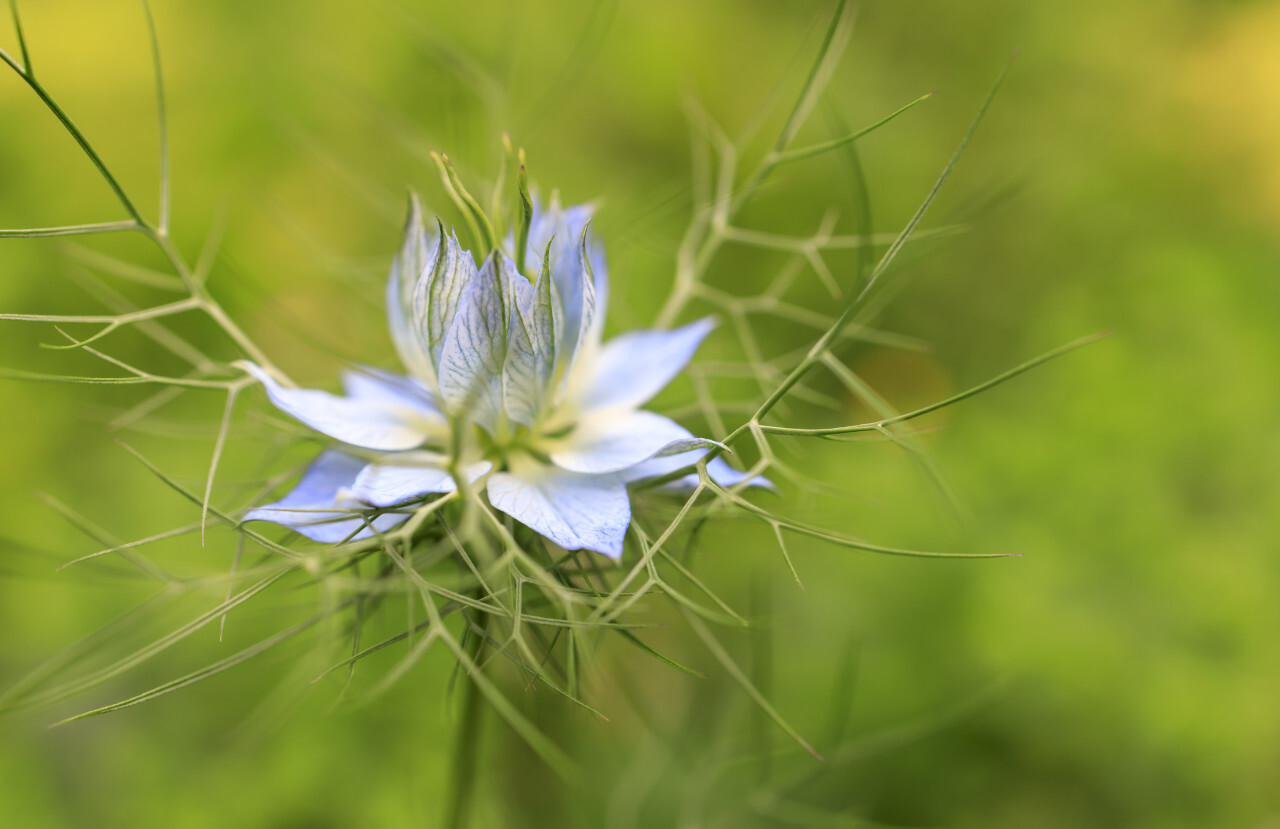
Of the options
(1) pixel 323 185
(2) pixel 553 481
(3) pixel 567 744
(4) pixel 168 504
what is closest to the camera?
(2) pixel 553 481

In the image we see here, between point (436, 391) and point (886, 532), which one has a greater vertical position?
point (436, 391)

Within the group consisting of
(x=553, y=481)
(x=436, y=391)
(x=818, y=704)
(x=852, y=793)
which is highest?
(x=436, y=391)

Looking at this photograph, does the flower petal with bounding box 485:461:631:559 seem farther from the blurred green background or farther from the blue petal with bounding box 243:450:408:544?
the blurred green background

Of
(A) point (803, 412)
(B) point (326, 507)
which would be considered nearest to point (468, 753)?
(B) point (326, 507)

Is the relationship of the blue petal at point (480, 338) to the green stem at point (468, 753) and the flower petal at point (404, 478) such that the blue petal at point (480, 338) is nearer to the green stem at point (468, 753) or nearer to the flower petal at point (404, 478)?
the flower petal at point (404, 478)

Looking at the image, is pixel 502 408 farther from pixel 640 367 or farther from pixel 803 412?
pixel 803 412

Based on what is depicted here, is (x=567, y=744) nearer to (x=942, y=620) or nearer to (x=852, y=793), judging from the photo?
(x=852, y=793)

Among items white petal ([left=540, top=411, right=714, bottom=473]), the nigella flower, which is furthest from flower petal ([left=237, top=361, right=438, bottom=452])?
white petal ([left=540, top=411, right=714, bottom=473])

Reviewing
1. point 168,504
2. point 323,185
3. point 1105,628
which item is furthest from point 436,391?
point 323,185
